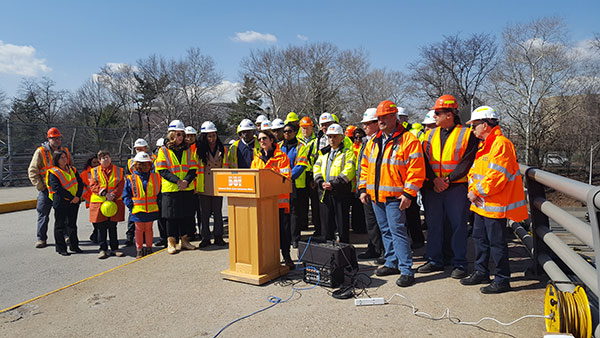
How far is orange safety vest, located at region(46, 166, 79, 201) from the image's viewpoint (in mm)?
6754

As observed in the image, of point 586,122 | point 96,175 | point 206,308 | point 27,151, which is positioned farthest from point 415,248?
point 586,122

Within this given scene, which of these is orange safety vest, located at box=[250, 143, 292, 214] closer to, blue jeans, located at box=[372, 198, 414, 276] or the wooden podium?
the wooden podium

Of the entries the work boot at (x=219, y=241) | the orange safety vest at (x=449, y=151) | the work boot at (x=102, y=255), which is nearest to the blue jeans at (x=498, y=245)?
the orange safety vest at (x=449, y=151)

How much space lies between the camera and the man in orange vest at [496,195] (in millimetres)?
3984

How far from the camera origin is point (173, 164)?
630 cm

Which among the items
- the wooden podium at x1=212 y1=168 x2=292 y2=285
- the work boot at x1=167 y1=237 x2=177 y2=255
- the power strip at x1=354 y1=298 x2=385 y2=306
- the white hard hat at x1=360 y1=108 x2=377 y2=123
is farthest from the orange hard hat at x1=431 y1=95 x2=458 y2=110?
the work boot at x1=167 y1=237 x2=177 y2=255

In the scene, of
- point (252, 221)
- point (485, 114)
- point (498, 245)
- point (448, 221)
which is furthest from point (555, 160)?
point (252, 221)

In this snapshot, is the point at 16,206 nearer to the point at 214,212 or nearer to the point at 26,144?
the point at 26,144

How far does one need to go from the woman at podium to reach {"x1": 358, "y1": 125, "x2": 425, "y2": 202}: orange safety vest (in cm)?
121

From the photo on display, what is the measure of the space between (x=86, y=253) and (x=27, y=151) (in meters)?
13.1

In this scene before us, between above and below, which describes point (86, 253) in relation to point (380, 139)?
below

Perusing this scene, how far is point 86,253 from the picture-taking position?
23.1 feet

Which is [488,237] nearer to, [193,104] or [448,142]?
[448,142]

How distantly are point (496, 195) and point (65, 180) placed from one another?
21.5 ft
